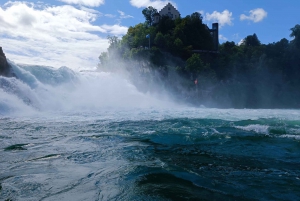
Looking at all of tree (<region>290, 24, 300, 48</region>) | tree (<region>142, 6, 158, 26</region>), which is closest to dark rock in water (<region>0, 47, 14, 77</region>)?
tree (<region>142, 6, 158, 26</region>)

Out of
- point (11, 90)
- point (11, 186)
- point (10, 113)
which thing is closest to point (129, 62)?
point (11, 90)

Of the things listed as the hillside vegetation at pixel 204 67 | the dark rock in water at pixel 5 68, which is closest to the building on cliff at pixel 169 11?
the hillside vegetation at pixel 204 67

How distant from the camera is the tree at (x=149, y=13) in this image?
179 ft

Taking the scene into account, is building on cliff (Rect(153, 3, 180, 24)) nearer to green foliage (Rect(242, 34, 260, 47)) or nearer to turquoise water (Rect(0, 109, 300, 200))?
green foliage (Rect(242, 34, 260, 47))

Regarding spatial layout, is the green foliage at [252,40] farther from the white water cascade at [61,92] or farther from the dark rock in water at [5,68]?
the dark rock in water at [5,68]

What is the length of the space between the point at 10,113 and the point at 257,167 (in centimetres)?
1551

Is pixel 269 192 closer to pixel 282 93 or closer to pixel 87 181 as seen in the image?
pixel 87 181

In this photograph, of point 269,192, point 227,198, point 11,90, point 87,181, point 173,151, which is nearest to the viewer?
point 227,198

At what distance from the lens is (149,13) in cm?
5469

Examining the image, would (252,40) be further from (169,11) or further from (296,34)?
(169,11)

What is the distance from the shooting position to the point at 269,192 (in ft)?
15.0

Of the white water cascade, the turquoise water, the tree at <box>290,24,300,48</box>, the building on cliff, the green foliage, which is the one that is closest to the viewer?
the turquoise water

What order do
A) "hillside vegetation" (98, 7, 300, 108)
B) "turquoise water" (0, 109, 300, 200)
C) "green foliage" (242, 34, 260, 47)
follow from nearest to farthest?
"turquoise water" (0, 109, 300, 200)
"hillside vegetation" (98, 7, 300, 108)
"green foliage" (242, 34, 260, 47)

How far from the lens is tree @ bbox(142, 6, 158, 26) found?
5447cm
